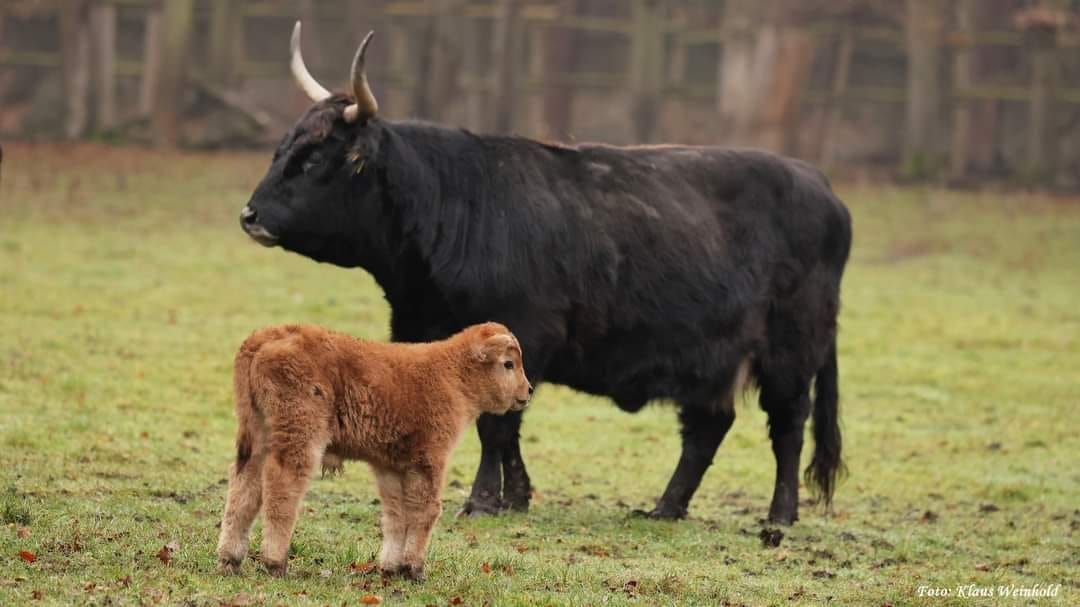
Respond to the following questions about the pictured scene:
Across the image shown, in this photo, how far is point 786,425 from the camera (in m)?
11.1

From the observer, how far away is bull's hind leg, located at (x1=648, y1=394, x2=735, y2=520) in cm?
1057

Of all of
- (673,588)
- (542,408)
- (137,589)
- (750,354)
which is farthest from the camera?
(542,408)

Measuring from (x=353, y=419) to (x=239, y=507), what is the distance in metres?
0.58

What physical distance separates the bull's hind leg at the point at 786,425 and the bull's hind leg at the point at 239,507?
14.7 ft

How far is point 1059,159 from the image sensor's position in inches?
1200

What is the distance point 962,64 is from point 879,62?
2656mm

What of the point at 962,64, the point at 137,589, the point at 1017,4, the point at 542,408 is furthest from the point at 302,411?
the point at 1017,4

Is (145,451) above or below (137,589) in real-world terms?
below

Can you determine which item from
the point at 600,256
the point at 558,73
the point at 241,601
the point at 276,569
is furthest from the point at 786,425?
the point at 558,73

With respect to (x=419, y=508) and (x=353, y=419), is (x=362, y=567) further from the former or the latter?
(x=353, y=419)

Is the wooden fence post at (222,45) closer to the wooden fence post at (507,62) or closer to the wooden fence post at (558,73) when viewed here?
the wooden fence post at (507,62)

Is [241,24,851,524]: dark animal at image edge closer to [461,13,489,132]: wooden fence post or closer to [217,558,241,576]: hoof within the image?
[217,558,241,576]: hoof

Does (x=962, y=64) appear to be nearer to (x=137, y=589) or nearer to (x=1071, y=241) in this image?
(x=1071, y=241)

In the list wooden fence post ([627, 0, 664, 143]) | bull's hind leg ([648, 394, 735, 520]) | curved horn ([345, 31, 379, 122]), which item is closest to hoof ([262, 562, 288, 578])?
curved horn ([345, 31, 379, 122])
